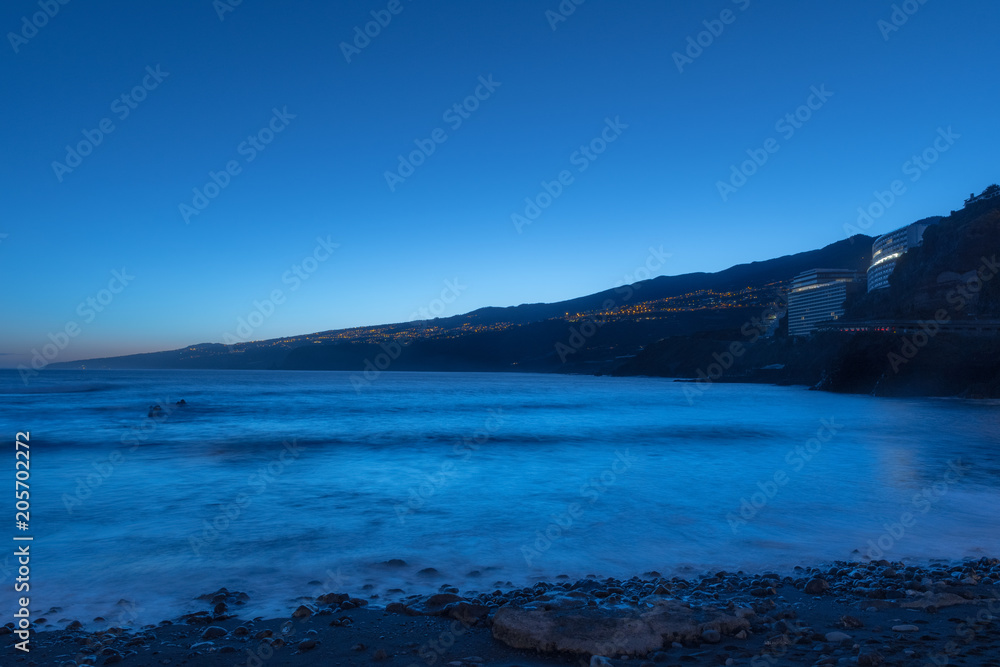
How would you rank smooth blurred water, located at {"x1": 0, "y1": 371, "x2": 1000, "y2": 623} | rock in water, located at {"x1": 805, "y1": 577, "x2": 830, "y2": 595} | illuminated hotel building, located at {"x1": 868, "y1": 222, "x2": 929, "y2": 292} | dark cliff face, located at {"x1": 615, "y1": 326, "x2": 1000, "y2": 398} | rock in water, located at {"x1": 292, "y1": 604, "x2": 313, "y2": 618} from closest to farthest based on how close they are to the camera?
rock in water, located at {"x1": 292, "y1": 604, "x2": 313, "y2": 618} → rock in water, located at {"x1": 805, "y1": 577, "x2": 830, "y2": 595} → smooth blurred water, located at {"x1": 0, "y1": 371, "x2": 1000, "y2": 623} → dark cliff face, located at {"x1": 615, "y1": 326, "x2": 1000, "y2": 398} → illuminated hotel building, located at {"x1": 868, "y1": 222, "x2": 929, "y2": 292}

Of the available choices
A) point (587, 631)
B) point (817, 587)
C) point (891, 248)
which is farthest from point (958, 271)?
point (587, 631)

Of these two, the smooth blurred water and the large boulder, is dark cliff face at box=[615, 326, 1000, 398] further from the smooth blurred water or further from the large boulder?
the large boulder

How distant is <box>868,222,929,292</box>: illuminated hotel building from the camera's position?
98125 millimetres

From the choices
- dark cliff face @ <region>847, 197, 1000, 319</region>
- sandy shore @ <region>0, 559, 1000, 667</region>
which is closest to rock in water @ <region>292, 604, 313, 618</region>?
sandy shore @ <region>0, 559, 1000, 667</region>

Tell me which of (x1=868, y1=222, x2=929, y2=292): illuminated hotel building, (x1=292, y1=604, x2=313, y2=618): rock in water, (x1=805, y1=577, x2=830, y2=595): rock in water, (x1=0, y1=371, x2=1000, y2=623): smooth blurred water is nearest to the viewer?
(x1=292, y1=604, x2=313, y2=618): rock in water

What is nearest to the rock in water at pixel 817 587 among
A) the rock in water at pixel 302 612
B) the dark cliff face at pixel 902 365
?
the rock in water at pixel 302 612

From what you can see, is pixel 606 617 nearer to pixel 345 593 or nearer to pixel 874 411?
pixel 345 593

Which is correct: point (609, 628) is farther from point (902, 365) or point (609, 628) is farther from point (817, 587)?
point (902, 365)

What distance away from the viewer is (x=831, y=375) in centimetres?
5659

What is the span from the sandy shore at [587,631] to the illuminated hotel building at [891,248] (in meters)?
107

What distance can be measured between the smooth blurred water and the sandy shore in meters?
0.56

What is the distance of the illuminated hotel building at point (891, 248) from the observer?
9812 centimetres

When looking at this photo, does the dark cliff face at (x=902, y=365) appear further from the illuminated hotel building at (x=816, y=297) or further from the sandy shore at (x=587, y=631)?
the sandy shore at (x=587, y=631)

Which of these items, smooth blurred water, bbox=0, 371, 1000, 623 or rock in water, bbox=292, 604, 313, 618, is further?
smooth blurred water, bbox=0, 371, 1000, 623
